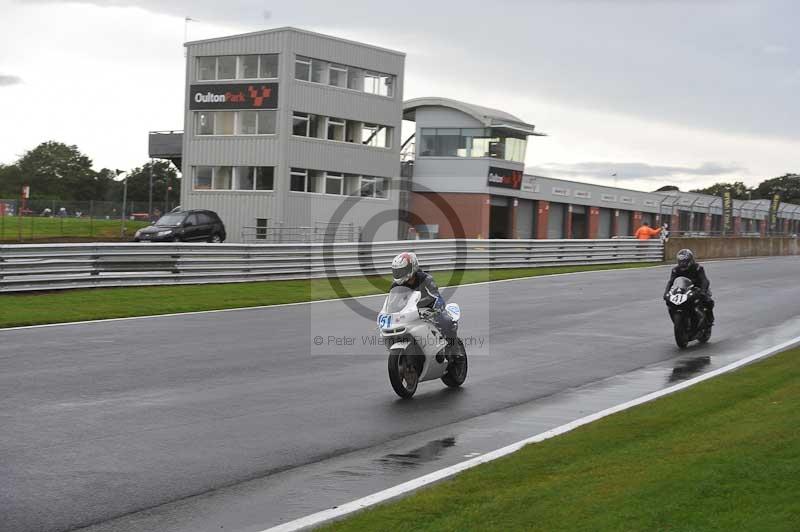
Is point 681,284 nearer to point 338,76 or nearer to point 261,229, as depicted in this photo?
point 261,229

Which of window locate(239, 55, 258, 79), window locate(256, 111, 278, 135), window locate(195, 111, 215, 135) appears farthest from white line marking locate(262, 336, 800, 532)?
window locate(195, 111, 215, 135)

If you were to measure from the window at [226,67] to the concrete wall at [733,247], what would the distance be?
79.2 ft

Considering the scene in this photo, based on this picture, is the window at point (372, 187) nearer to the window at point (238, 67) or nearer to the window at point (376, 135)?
the window at point (376, 135)

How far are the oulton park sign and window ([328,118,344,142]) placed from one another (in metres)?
3.54

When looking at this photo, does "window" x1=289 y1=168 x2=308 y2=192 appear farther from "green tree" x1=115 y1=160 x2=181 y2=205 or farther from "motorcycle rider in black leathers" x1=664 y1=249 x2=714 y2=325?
"green tree" x1=115 y1=160 x2=181 y2=205

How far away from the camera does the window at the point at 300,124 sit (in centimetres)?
5031

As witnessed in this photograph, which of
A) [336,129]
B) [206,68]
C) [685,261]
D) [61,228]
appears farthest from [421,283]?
[206,68]

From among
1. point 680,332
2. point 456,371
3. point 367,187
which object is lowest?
point 456,371

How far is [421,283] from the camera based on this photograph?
11.1 metres

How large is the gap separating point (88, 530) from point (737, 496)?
12.9 ft

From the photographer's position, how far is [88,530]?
5.93 metres

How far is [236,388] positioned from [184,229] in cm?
3014

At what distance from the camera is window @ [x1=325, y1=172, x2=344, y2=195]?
171 feet

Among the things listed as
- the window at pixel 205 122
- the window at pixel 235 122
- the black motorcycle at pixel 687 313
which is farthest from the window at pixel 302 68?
the black motorcycle at pixel 687 313
